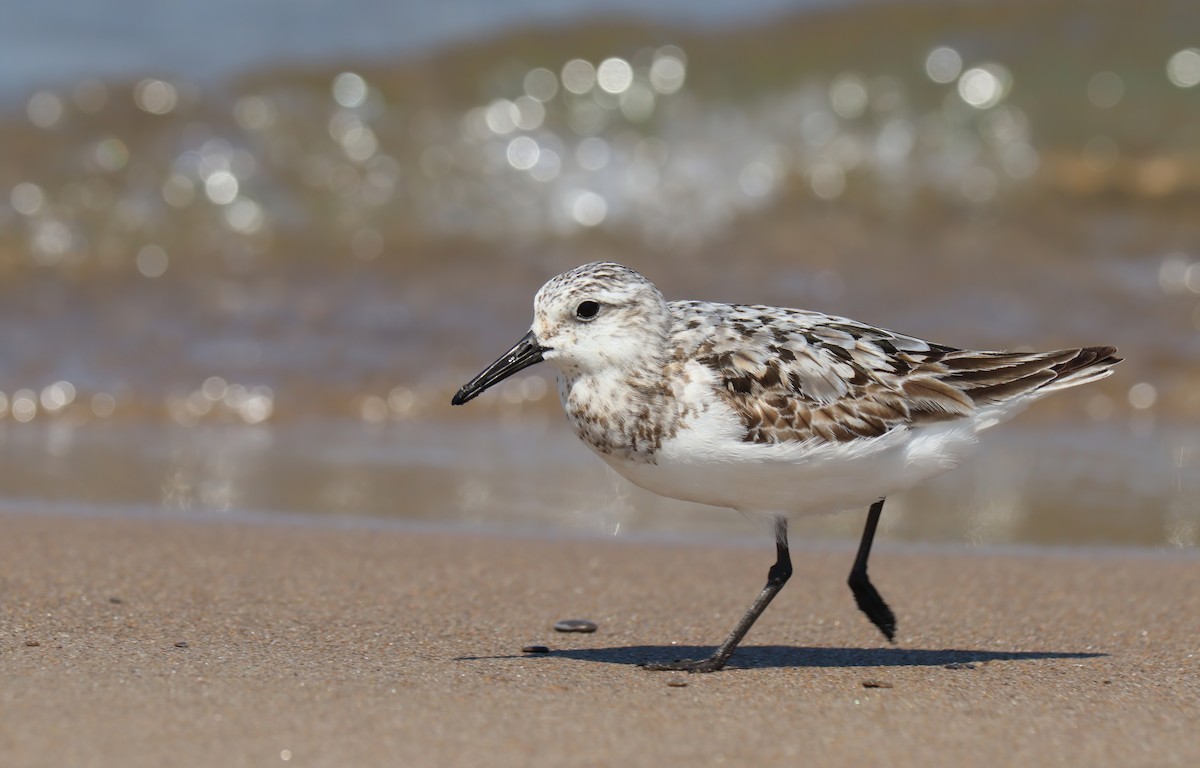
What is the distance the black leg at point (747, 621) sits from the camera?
4.92m

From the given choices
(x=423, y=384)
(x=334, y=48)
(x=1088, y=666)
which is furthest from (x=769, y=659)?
(x=334, y=48)

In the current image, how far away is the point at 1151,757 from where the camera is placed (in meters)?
3.92

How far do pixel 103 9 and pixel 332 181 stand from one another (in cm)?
447

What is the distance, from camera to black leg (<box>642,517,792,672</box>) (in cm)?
492

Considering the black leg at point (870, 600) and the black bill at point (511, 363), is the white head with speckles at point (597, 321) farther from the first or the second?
the black leg at point (870, 600)

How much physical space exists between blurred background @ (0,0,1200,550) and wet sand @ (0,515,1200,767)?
762 millimetres

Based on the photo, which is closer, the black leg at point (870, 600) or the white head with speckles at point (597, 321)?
the white head with speckles at point (597, 321)

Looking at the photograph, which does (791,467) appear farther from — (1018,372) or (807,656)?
(1018,372)

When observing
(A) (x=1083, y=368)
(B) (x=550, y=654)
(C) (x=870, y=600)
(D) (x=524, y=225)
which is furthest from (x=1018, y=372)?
(D) (x=524, y=225)

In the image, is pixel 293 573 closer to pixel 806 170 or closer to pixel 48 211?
Result: pixel 48 211

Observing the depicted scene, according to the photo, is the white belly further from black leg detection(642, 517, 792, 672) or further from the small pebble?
the small pebble

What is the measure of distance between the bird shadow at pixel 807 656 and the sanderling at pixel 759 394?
22 centimetres

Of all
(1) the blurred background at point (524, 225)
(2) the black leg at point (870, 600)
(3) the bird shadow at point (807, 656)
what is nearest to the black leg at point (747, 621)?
(3) the bird shadow at point (807, 656)

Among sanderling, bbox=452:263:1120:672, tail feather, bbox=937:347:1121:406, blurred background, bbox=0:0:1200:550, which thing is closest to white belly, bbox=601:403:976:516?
sanderling, bbox=452:263:1120:672
